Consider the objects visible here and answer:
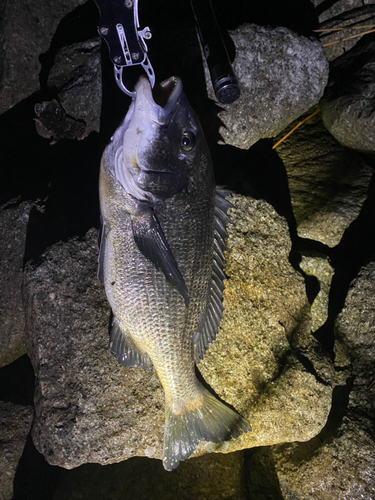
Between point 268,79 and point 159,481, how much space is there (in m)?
4.08

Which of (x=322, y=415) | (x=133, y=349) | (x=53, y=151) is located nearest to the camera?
(x=133, y=349)

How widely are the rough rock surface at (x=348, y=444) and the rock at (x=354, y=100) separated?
126 cm

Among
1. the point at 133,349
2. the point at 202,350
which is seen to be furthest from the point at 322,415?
the point at 133,349

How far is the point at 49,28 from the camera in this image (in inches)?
132

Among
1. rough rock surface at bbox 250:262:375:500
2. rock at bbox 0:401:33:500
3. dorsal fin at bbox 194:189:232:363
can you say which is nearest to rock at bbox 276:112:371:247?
rough rock surface at bbox 250:262:375:500

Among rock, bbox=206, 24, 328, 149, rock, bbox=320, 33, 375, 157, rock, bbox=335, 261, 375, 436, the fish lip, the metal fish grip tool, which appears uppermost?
the metal fish grip tool

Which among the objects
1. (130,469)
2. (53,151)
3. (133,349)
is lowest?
(130,469)

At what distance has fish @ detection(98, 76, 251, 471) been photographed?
2.25 m

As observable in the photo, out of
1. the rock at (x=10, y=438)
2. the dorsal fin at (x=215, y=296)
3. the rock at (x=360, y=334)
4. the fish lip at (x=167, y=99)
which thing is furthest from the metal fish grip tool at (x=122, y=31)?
the rock at (x=10, y=438)

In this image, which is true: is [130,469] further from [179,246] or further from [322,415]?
[179,246]

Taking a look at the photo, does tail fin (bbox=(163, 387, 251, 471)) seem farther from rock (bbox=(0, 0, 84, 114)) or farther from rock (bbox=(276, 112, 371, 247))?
rock (bbox=(0, 0, 84, 114))

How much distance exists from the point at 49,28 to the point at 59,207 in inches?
76.2

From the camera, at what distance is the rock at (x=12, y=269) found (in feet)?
9.49

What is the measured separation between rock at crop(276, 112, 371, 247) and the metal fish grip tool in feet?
6.38
